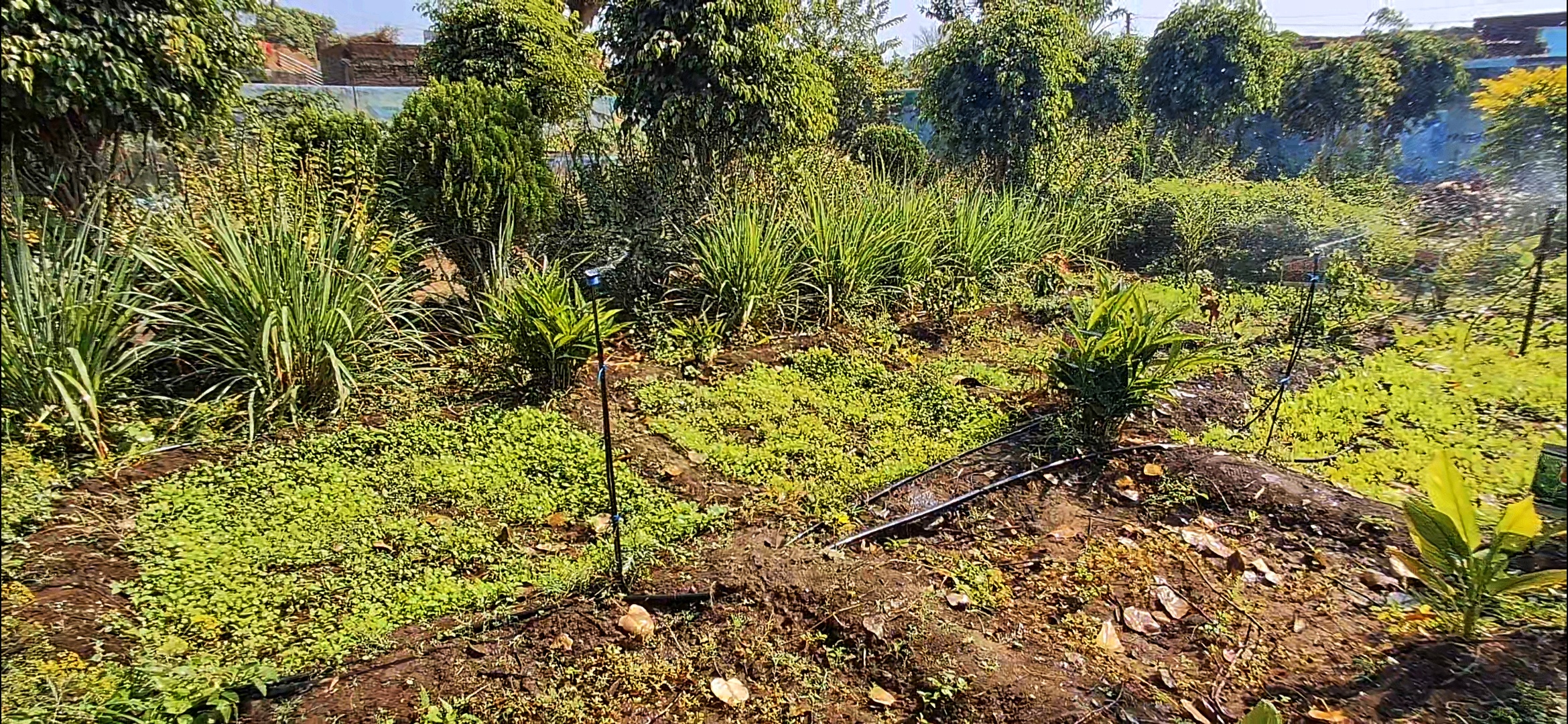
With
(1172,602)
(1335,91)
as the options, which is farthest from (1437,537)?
(1335,91)

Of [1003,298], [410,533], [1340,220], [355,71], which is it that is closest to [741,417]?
[410,533]

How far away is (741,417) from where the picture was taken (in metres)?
3.48

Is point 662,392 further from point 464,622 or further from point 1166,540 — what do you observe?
point 1166,540

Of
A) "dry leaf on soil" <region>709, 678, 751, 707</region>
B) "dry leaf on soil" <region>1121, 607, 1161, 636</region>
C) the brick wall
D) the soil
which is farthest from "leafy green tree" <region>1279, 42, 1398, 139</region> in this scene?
the brick wall

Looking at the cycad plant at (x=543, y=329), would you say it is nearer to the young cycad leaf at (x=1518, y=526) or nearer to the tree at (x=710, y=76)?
the tree at (x=710, y=76)

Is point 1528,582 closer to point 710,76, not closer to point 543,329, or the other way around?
point 543,329

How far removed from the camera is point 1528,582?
5.29 ft

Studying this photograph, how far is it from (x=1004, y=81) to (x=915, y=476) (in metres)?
4.81

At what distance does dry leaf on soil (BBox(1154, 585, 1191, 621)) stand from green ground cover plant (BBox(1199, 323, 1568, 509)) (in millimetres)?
756

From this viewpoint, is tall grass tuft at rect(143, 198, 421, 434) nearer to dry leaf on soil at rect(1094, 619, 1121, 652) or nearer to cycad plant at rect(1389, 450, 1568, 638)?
dry leaf on soil at rect(1094, 619, 1121, 652)

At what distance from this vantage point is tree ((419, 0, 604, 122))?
6.34 m

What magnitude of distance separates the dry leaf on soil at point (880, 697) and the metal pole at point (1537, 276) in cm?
146

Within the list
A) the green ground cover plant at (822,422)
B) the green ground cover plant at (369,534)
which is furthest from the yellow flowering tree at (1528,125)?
the green ground cover plant at (369,534)

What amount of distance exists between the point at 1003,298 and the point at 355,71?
13.7 m
